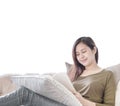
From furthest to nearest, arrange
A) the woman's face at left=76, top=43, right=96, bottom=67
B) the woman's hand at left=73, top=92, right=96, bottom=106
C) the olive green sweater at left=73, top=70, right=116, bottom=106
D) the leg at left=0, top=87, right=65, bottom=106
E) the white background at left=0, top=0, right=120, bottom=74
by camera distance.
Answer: the white background at left=0, top=0, right=120, bottom=74, the woman's face at left=76, top=43, right=96, bottom=67, the olive green sweater at left=73, top=70, right=116, bottom=106, the woman's hand at left=73, top=92, right=96, bottom=106, the leg at left=0, top=87, right=65, bottom=106

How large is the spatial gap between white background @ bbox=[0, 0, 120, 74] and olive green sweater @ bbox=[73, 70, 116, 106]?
59 centimetres

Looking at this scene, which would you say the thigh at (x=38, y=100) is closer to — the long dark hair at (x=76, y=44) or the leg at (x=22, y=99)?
the leg at (x=22, y=99)

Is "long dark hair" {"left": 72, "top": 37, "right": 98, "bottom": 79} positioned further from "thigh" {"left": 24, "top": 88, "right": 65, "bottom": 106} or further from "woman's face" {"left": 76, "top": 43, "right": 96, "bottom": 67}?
"thigh" {"left": 24, "top": 88, "right": 65, "bottom": 106}

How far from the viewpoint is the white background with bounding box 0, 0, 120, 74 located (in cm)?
256

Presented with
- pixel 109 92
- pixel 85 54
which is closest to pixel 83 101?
pixel 109 92

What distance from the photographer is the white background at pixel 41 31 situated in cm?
256

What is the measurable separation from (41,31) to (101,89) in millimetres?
956

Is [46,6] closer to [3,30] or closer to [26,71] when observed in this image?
[3,30]

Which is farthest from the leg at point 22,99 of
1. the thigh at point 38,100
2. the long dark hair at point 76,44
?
the long dark hair at point 76,44

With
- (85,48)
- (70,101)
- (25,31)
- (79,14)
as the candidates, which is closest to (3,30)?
(25,31)

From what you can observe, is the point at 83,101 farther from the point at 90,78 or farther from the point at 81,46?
the point at 81,46

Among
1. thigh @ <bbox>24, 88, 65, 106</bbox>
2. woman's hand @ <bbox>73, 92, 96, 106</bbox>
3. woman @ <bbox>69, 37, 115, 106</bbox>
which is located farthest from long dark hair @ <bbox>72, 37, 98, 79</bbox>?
thigh @ <bbox>24, 88, 65, 106</bbox>

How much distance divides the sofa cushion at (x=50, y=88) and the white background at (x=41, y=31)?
3.10 feet

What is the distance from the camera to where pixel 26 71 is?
2572 mm
